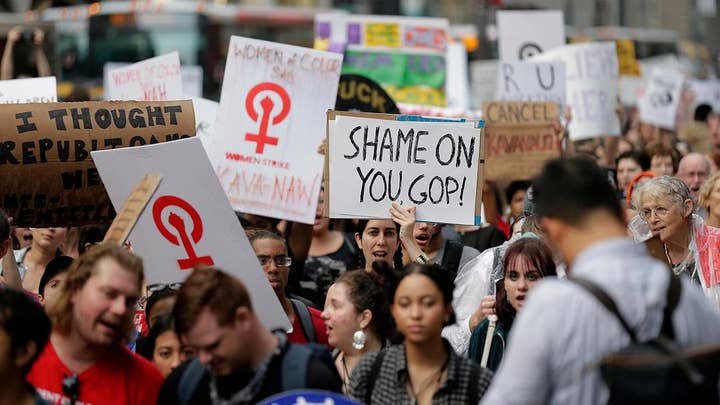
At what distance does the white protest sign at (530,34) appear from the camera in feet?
46.8

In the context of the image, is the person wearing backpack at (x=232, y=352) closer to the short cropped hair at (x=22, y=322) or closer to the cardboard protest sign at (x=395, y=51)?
the short cropped hair at (x=22, y=322)

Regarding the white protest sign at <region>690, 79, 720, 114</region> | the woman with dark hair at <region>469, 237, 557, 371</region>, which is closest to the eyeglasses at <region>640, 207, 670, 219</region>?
the woman with dark hair at <region>469, 237, 557, 371</region>

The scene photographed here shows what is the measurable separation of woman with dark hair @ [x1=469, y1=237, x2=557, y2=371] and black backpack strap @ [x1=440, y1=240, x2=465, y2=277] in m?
1.12

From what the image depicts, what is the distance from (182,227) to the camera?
18.7 feet

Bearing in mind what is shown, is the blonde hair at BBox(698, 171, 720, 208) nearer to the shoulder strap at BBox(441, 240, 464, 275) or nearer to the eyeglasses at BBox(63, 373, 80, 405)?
the shoulder strap at BBox(441, 240, 464, 275)

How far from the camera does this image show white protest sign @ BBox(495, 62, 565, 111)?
1212 centimetres

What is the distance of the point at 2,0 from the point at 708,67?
1658cm

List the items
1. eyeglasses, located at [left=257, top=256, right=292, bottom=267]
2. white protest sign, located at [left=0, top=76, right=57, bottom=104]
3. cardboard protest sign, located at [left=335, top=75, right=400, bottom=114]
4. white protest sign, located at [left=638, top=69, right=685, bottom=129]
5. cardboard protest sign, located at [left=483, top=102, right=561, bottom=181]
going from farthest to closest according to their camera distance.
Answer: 1. white protest sign, located at [left=638, top=69, right=685, bottom=129]
2. cardboard protest sign, located at [left=483, top=102, right=561, bottom=181]
3. cardboard protest sign, located at [left=335, top=75, right=400, bottom=114]
4. white protest sign, located at [left=0, top=76, right=57, bottom=104]
5. eyeglasses, located at [left=257, top=256, right=292, bottom=267]

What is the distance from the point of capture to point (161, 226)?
5730 mm

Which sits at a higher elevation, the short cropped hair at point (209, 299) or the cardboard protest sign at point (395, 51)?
the short cropped hair at point (209, 299)

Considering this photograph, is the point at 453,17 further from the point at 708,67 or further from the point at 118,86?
the point at 118,86

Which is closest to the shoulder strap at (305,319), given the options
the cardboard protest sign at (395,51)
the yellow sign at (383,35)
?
the cardboard protest sign at (395,51)

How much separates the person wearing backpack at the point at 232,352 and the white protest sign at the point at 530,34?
33.5ft

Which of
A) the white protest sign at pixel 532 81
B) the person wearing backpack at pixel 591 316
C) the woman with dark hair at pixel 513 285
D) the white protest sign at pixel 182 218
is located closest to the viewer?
the person wearing backpack at pixel 591 316
